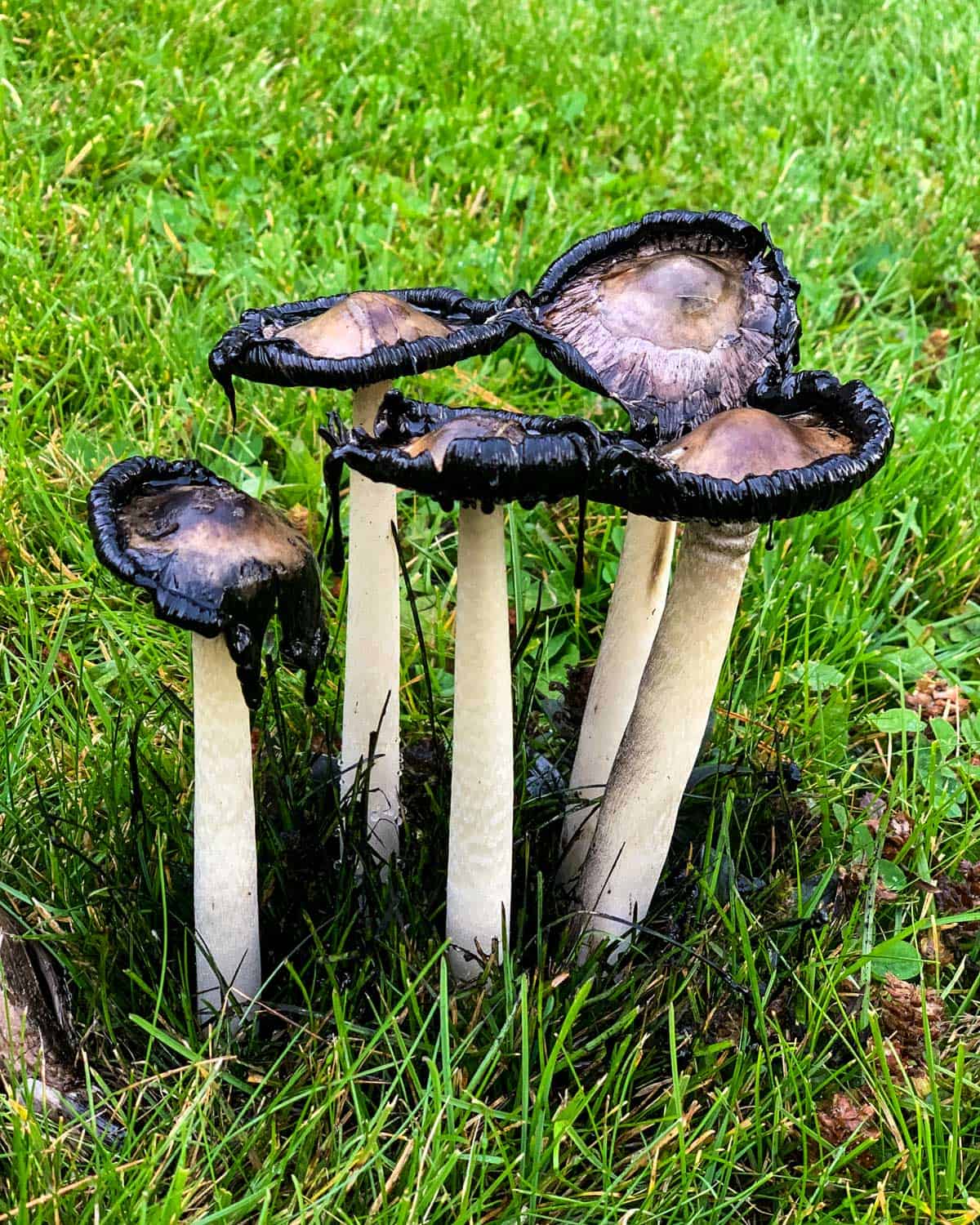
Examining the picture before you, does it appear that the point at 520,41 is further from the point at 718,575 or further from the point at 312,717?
the point at 718,575

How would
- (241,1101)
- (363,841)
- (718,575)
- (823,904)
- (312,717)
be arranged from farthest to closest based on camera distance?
(312,717)
(823,904)
(363,841)
(241,1101)
(718,575)

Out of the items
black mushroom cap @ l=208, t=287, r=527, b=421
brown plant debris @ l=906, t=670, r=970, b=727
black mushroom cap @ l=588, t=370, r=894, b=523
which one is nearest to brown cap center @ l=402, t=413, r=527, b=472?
black mushroom cap @ l=588, t=370, r=894, b=523

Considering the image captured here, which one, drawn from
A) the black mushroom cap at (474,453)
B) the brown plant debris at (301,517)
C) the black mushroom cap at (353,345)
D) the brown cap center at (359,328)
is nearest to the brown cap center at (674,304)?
the black mushroom cap at (353,345)

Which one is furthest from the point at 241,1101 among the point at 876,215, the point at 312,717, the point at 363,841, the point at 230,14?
the point at 230,14

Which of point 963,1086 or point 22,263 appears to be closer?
point 963,1086

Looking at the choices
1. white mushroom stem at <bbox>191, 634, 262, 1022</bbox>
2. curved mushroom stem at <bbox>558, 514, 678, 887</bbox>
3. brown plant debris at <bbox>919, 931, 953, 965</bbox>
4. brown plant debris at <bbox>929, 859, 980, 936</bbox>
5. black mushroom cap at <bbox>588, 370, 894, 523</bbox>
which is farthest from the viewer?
brown plant debris at <bbox>929, 859, 980, 936</bbox>

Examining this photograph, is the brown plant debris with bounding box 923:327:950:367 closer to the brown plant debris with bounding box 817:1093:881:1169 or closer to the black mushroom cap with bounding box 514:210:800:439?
the black mushroom cap with bounding box 514:210:800:439

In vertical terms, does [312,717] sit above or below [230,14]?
below
